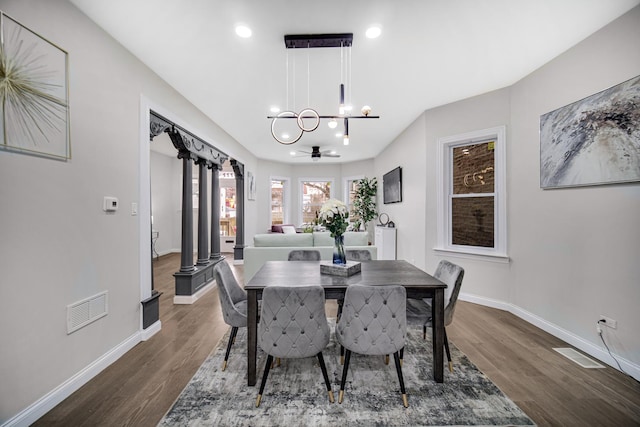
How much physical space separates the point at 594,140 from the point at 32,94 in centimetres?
417

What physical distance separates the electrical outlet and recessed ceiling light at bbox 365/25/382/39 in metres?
3.05

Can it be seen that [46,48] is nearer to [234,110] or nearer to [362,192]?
[234,110]

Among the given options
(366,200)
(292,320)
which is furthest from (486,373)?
(366,200)

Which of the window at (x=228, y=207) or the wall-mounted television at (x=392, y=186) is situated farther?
the window at (x=228, y=207)

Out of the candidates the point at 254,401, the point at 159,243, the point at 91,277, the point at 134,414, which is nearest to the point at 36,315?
the point at 91,277

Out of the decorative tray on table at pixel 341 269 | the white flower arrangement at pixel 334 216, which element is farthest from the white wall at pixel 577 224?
the white flower arrangement at pixel 334 216

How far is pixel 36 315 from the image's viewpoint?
1628 millimetres

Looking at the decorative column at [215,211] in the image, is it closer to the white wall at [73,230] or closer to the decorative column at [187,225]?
the decorative column at [187,225]

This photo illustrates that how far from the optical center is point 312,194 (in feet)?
29.0

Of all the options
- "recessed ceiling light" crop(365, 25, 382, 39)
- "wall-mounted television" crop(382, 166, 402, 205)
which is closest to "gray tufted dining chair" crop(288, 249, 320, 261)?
"recessed ceiling light" crop(365, 25, 382, 39)

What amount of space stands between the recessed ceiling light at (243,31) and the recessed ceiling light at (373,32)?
0.98 meters

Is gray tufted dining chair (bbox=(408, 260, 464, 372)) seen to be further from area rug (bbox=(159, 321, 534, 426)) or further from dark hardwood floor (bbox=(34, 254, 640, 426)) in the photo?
dark hardwood floor (bbox=(34, 254, 640, 426))

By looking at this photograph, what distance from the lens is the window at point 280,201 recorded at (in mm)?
8570

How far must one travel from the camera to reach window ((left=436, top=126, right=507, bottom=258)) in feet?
11.0
